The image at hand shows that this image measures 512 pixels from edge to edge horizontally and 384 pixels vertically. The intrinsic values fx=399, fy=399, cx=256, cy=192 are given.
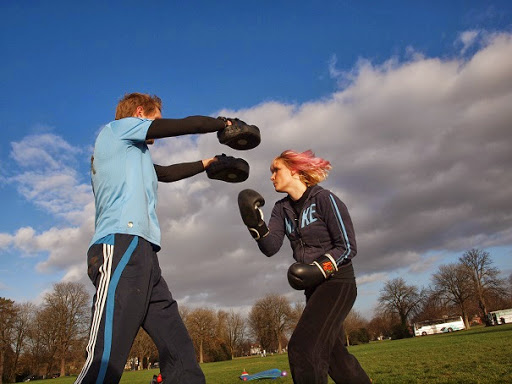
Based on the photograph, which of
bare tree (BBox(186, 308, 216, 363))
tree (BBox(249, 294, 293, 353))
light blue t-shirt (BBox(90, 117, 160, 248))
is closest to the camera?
light blue t-shirt (BBox(90, 117, 160, 248))

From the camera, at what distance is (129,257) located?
2.52 metres

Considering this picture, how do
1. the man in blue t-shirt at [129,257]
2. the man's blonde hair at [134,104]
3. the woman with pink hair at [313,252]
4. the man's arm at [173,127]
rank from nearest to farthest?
the man in blue t-shirt at [129,257]
the man's arm at [173,127]
the woman with pink hair at [313,252]
the man's blonde hair at [134,104]

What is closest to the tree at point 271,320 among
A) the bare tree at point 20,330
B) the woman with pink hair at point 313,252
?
the bare tree at point 20,330

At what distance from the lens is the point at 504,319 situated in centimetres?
5984

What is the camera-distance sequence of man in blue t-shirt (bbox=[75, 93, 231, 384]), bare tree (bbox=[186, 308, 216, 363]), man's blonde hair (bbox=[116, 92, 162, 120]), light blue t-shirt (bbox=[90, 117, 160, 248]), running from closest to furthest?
1. man in blue t-shirt (bbox=[75, 93, 231, 384])
2. light blue t-shirt (bbox=[90, 117, 160, 248])
3. man's blonde hair (bbox=[116, 92, 162, 120])
4. bare tree (bbox=[186, 308, 216, 363])

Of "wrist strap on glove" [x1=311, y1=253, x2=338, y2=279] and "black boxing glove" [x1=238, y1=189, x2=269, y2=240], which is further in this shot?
"black boxing glove" [x1=238, y1=189, x2=269, y2=240]

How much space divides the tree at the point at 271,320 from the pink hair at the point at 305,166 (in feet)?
246

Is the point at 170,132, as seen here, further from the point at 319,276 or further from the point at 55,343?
the point at 55,343

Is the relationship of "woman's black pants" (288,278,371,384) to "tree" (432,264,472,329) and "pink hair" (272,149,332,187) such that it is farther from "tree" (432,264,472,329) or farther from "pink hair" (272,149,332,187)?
"tree" (432,264,472,329)

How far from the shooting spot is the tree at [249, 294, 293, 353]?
249 ft

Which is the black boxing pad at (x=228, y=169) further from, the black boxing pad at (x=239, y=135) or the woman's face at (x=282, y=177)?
the woman's face at (x=282, y=177)

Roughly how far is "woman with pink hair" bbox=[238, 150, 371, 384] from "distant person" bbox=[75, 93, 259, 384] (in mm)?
861

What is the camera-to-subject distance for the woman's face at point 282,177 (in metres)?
3.95

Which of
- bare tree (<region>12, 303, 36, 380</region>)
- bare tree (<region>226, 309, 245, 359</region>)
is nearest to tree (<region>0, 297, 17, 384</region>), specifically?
bare tree (<region>12, 303, 36, 380</region>)
